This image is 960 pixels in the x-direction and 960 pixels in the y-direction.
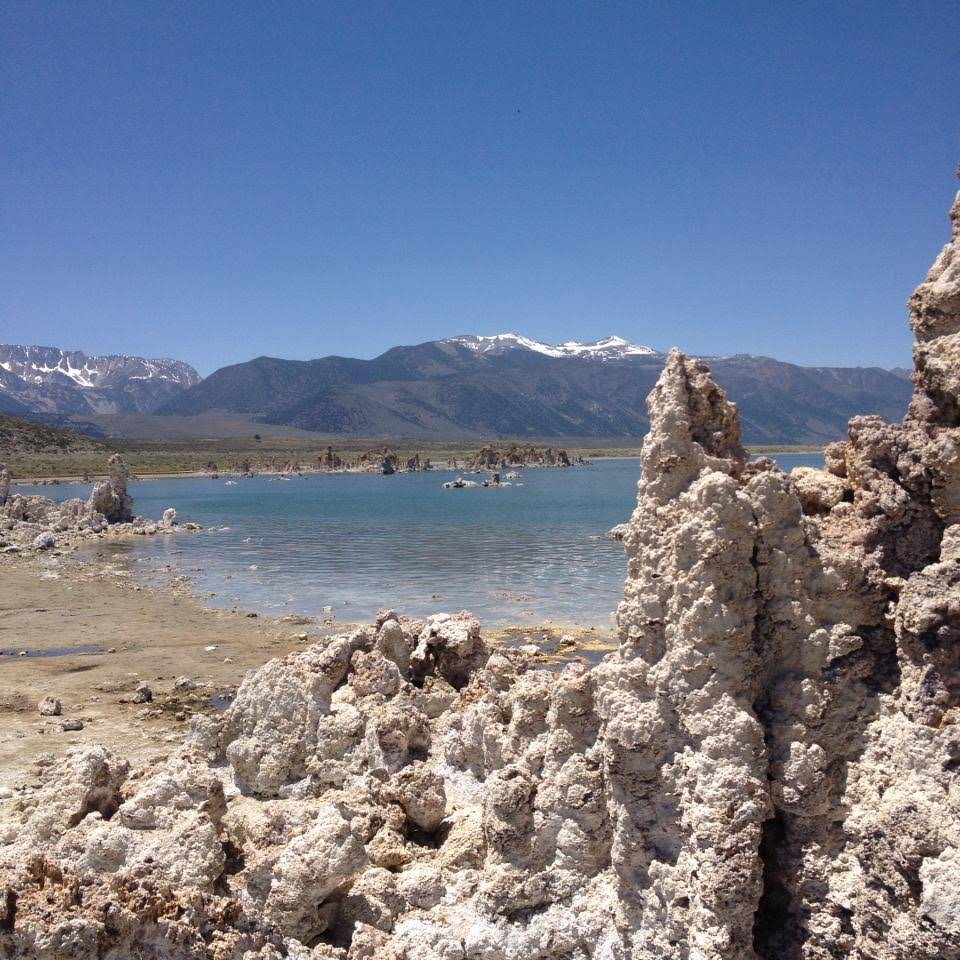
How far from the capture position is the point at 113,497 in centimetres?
4509

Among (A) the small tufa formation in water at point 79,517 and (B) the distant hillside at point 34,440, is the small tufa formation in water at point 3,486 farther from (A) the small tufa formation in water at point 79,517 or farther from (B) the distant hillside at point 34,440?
(B) the distant hillside at point 34,440

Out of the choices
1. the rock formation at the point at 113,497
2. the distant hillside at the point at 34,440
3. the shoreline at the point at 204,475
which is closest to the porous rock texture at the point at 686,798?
the rock formation at the point at 113,497

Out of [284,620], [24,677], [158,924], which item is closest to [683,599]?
Answer: [158,924]

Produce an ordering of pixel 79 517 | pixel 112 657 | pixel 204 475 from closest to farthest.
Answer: pixel 112 657 → pixel 79 517 → pixel 204 475

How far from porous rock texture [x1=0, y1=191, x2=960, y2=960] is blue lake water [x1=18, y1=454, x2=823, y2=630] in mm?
12883

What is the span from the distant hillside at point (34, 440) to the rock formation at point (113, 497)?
7261 cm

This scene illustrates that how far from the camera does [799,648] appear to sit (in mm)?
4770

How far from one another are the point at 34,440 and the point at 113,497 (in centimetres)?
8856

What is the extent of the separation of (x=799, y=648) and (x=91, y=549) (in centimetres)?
3637

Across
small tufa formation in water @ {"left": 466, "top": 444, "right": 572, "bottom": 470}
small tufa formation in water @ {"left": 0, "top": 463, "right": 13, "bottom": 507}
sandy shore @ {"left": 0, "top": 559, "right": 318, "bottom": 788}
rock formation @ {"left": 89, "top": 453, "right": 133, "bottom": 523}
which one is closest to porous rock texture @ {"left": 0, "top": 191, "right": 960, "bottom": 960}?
sandy shore @ {"left": 0, "top": 559, "right": 318, "bottom": 788}

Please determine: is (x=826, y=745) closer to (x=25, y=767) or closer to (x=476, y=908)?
(x=476, y=908)

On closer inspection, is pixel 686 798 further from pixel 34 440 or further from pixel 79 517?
pixel 34 440

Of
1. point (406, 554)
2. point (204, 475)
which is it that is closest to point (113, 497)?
point (406, 554)

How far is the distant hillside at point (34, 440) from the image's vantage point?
115m
